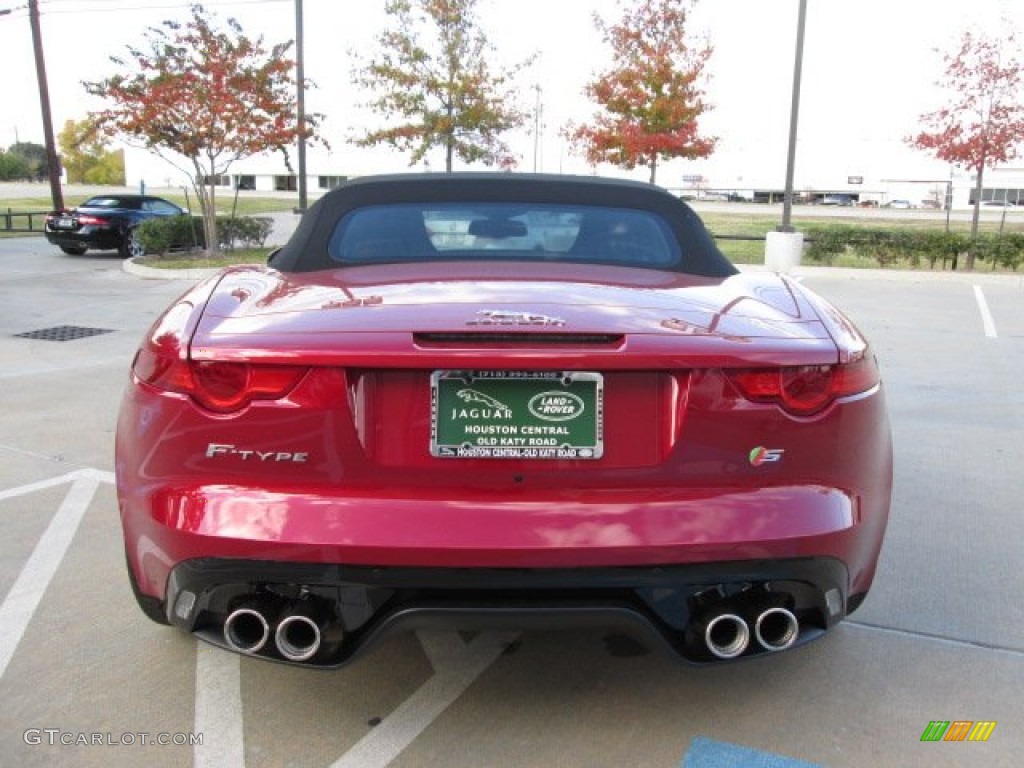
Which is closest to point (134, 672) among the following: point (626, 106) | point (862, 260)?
point (862, 260)

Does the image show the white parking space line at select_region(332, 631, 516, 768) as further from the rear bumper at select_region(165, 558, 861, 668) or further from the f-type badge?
the f-type badge

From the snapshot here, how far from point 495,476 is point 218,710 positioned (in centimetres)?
121

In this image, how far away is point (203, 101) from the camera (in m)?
16.9

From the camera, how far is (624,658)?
3.05 m

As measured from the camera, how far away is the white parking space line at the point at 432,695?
2525 millimetres

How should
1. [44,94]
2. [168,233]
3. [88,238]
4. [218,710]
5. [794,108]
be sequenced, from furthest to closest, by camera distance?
[44,94] < [88,238] < [794,108] < [168,233] < [218,710]

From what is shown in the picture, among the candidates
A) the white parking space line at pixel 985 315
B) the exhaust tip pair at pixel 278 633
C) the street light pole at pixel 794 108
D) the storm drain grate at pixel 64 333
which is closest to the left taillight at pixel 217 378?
the exhaust tip pair at pixel 278 633

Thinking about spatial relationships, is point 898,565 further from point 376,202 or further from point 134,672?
point 134,672

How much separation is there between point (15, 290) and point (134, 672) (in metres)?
12.1

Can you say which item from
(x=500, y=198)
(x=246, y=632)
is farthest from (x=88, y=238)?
(x=246, y=632)

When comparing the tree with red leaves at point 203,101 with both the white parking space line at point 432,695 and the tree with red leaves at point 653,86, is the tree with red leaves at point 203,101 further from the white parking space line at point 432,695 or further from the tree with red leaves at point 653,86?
the white parking space line at point 432,695

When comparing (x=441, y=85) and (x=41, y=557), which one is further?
(x=441, y=85)

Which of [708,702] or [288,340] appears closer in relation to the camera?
[288,340]
